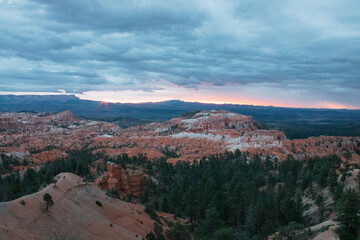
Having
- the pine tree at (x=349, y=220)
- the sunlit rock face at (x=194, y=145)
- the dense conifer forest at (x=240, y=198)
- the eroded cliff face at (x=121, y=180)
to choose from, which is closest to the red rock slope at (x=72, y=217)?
the dense conifer forest at (x=240, y=198)

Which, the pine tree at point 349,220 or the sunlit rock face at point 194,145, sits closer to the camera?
the pine tree at point 349,220

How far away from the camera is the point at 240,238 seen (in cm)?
3081

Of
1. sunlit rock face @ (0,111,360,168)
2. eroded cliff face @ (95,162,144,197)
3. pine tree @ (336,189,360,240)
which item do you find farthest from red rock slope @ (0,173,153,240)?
sunlit rock face @ (0,111,360,168)

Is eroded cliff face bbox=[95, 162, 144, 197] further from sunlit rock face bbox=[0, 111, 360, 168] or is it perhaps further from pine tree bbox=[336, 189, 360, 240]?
sunlit rock face bbox=[0, 111, 360, 168]

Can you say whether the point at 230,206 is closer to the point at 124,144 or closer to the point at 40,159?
the point at 40,159

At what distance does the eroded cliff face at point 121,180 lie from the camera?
5134 cm

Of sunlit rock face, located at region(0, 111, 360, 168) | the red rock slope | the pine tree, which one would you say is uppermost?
the pine tree

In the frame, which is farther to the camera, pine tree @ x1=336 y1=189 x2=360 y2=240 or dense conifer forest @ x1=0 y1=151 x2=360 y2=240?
dense conifer forest @ x1=0 y1=151 x2=360 y2=240

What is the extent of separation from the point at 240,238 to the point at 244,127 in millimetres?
166851

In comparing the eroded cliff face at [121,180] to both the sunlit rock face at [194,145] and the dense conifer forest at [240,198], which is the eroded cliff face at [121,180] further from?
the sunlit rock face at [194,145]

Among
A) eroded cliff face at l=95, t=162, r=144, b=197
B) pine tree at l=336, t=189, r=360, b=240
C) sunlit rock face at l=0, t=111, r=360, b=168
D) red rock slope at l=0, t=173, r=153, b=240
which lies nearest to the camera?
pine tree at l=336, t=189, r=360, b=240

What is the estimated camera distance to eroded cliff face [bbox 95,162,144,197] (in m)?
51.3

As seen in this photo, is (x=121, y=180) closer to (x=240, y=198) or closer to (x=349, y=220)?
Result: (x=240, y=198)

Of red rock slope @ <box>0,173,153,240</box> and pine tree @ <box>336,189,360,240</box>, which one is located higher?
pine tree @ <box>336,189,360,240</box>
